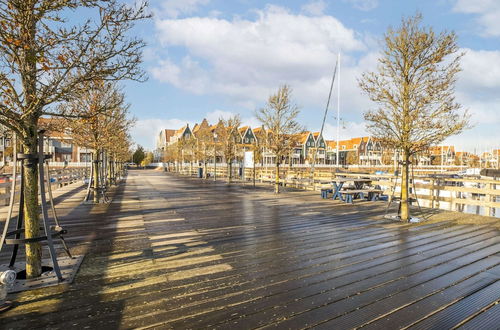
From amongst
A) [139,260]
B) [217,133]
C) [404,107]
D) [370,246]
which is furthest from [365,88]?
[217,133]

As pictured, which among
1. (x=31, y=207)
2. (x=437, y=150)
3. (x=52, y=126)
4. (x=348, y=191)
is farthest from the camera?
(x=437, y=150)

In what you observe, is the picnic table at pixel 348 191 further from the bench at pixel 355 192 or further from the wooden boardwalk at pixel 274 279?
the wooden boardwalk at pixel 274 279

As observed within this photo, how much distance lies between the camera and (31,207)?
13.1ft

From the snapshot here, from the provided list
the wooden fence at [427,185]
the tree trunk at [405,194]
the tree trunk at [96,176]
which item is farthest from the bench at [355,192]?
the tree trunk at [96,176]

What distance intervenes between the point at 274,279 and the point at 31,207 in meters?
3.43

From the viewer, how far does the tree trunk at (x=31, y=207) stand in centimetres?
390

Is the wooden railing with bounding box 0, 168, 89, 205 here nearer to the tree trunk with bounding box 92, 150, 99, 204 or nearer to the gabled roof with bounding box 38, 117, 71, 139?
the tree trunk with bounding box 92, 150, 99, 204

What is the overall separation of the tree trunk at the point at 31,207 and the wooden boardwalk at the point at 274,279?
21.4 inches

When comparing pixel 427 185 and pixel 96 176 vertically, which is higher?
pixel 96 176

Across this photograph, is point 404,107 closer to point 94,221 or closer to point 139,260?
point 139,260

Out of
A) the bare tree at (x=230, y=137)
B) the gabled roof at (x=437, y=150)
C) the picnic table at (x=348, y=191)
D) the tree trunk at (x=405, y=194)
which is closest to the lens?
the tree trunk at (x=405, y=194)

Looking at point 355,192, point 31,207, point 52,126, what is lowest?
point 355,192

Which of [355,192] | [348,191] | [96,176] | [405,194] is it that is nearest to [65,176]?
[96,176]

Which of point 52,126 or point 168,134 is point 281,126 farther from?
point 168,134
